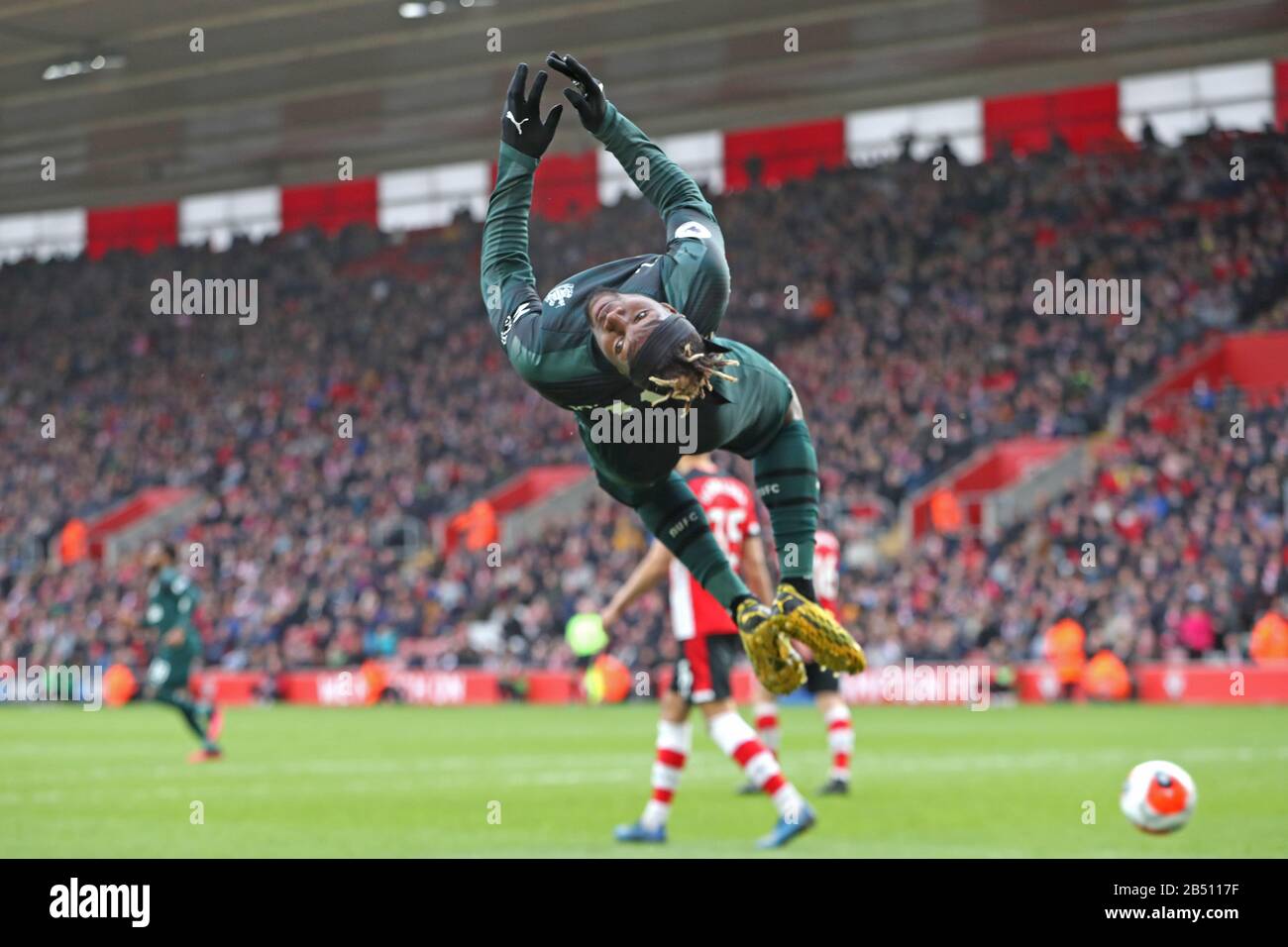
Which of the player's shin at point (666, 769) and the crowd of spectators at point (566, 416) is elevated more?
the crowd of spectators at point (566, 416)

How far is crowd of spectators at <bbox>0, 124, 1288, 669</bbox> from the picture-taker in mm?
27625

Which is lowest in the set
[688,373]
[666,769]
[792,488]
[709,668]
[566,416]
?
[666,769]

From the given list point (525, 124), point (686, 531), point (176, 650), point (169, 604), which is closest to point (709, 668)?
point (686, 531)

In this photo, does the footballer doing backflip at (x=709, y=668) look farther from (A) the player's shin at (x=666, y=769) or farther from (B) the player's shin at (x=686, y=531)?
(B) the player's shin at (x=686, y=531)

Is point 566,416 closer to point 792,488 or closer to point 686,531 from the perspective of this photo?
point 686,531

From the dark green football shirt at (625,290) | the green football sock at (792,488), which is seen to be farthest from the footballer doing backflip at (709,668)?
the dark green football shirt at (625,290)

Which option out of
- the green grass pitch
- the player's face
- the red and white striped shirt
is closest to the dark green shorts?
the green grass pitch

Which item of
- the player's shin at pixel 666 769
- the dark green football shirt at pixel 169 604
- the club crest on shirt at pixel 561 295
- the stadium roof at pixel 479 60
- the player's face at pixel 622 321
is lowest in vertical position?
the player's shin at pixel 666 769

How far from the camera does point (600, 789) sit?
539 inches

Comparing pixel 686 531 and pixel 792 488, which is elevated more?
pixel 792 488

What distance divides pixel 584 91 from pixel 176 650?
1294 centimetres

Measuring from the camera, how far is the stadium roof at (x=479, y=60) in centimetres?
2922

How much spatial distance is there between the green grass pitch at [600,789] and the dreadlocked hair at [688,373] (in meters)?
4.94
